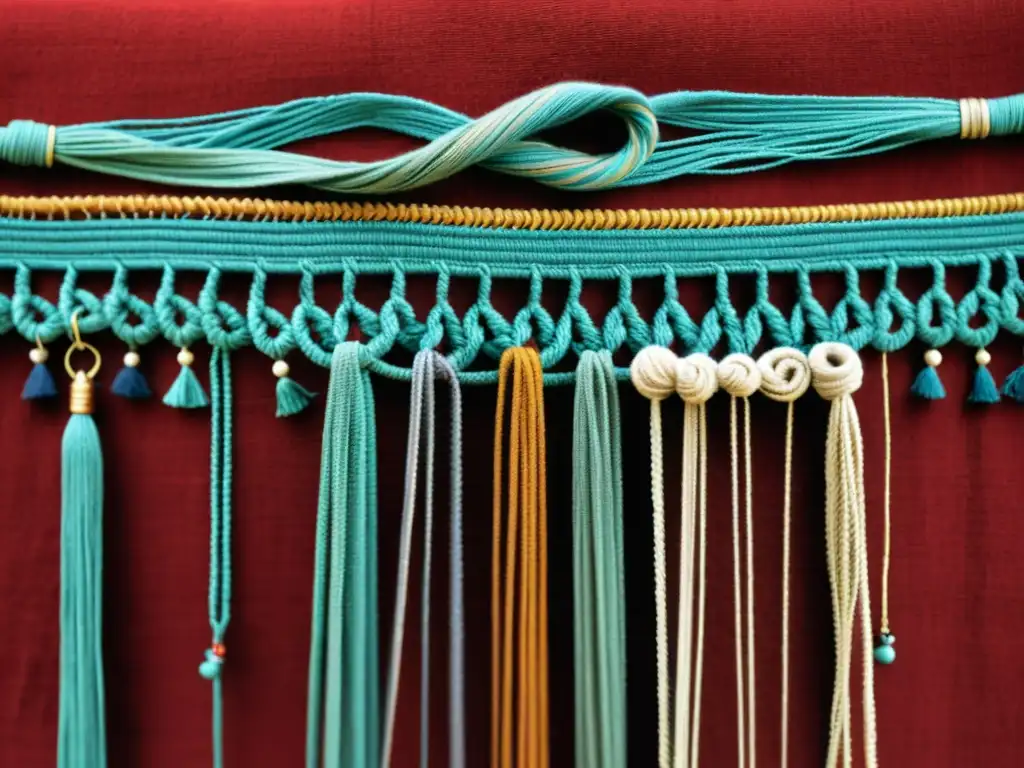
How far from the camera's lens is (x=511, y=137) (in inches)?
18.1

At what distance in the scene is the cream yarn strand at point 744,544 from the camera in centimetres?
46

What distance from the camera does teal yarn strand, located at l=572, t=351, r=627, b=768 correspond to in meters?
0.46

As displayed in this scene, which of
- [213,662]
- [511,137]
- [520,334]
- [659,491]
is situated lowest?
[213,662]

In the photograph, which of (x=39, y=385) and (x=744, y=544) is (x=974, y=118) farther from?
(x=39, y=385)

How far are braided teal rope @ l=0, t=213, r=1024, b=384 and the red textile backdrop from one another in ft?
0.06

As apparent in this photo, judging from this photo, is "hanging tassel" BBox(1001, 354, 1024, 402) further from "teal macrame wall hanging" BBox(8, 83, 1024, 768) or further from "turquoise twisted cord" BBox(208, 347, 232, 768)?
"turquoise twisted cord" BBox(208, 347, 232, 768)

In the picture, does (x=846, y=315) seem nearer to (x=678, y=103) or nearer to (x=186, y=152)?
(x=678, y=103)

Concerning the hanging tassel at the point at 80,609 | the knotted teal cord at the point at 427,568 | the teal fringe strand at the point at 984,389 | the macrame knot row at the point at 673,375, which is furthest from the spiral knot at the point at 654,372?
the hanging tassel at the point at 80,609

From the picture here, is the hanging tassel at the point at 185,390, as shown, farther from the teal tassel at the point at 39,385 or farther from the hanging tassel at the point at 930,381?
the hanging tassel at the point at 930,381

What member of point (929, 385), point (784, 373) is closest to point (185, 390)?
point (784, 373)

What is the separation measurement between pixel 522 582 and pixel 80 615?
0.27m

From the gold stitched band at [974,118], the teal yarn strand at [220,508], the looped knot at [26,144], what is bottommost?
the teal yarn strand at [220,508]

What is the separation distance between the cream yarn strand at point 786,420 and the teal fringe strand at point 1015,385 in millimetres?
153

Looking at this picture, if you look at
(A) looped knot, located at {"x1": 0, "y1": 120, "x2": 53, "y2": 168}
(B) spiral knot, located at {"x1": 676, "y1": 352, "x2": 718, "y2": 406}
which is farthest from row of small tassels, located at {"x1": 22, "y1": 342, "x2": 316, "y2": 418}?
(B) spiral knot, located at {"x1": 676, "y1": 352, "x2": 718, "y2": 406}
